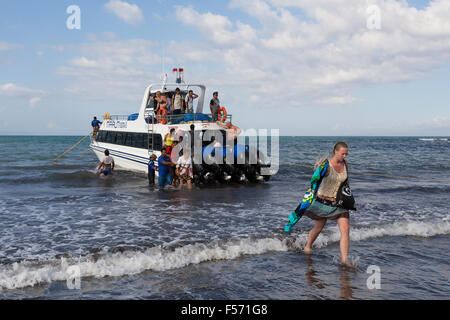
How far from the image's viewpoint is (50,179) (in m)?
18.1

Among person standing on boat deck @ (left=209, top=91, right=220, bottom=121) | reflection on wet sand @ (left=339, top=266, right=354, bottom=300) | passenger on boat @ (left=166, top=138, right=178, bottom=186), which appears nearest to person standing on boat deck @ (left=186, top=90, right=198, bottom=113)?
person standing on boat deck @ (left=209, top=91, right=220, bottom=121)

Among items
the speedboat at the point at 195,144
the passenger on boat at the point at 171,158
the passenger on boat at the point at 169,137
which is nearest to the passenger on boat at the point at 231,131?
the speedboat at the point at 195,144

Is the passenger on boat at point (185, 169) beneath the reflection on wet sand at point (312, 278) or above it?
above

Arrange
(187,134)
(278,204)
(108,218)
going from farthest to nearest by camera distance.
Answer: (187,134) → (278,204) → (108,218)

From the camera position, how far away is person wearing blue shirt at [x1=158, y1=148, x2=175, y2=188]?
14.3 metres

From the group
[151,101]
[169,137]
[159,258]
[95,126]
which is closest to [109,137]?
[95,126]

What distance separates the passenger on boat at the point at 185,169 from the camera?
14703 millimetres

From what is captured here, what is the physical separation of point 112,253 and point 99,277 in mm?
1102

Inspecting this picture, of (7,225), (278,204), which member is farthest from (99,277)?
(278,204)

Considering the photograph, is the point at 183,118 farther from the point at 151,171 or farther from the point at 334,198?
the point at 334,198

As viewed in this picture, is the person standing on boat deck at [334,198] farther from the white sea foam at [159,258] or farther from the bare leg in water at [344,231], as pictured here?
the white sea foam at [159,258]

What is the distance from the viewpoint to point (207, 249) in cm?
680

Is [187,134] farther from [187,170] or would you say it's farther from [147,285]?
[147,285]

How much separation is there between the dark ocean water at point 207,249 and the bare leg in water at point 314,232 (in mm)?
185
